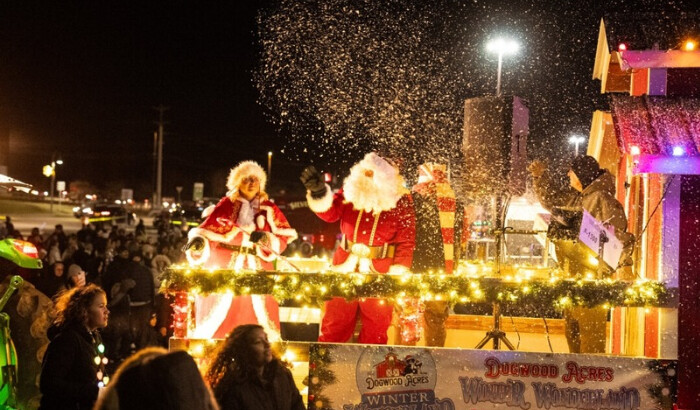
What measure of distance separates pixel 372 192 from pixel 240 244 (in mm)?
1450

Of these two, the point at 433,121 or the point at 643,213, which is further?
the point at 433,121

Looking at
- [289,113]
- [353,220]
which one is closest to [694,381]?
[353,220]

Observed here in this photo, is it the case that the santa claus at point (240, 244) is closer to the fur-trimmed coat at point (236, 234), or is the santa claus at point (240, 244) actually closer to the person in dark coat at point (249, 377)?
the fur-trimmed coat at point (236, 234)

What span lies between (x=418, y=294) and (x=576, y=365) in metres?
1.42

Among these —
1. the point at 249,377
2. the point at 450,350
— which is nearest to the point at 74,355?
the point at 249,377

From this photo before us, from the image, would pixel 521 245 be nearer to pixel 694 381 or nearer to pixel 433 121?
pixel 433 121

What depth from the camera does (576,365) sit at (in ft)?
19.0

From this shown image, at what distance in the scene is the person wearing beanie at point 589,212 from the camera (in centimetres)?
713

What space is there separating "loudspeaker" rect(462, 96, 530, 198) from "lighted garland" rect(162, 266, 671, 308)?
3.18 metres

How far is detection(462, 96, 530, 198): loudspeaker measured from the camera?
997cm

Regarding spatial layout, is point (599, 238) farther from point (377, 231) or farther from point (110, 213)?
point (110, 213)

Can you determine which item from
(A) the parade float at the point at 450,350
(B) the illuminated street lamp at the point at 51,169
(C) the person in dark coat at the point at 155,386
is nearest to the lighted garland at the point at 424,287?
(A) the parade float at the point at 450,350

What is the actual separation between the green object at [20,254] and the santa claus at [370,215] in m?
2.61

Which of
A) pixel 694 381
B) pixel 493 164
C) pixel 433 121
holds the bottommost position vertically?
Answer: pixel 694 381
